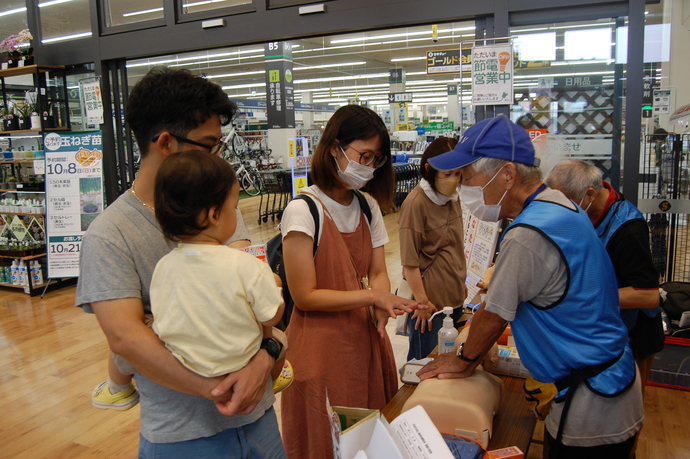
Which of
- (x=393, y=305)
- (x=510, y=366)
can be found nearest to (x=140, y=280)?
(x=393, y=305)

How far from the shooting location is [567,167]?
215 centimetres

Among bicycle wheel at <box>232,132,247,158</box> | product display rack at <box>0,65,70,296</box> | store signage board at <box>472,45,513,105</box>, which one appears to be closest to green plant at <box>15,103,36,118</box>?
product display rack at <box>0,65,70,296</box>

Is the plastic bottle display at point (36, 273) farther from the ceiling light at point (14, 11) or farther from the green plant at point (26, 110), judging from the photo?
the ceiling light at point (14, 11)

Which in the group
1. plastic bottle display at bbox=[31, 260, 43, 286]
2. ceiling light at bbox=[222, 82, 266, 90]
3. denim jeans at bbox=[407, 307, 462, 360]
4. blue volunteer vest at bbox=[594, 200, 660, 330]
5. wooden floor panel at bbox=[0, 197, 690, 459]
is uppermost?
ceiling light at bbox=[222, 82, 266, 90]

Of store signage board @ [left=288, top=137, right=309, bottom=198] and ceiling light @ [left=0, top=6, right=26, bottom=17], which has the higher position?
ceiling light @ [left=0, top=6, right=26, bottom=17]

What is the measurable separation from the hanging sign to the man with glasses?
175 inches

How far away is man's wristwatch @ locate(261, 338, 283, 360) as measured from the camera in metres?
1.11

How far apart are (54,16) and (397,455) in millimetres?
6415

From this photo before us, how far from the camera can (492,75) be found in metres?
3.31

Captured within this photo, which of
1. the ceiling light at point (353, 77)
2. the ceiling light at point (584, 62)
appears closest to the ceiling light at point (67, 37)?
the ceiling light at point (584, 62)

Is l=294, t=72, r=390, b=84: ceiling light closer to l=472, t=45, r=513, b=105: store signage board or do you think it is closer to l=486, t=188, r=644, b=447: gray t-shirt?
l=472, t=45, r=513, b=105: store signage board

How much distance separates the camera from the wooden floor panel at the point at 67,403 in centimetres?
287

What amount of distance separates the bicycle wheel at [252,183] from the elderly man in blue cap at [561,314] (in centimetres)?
1302

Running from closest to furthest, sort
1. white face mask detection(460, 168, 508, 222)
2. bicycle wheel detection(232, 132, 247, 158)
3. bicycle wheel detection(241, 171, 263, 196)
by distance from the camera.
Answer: white face mask detection(460, 168, 508, 222) < bicycle wheel detection(241, 171, 263, 196) < bicycle wheel detection(232, 132, 247, 158)
